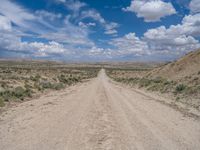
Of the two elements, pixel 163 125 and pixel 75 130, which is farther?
pixel 163 125

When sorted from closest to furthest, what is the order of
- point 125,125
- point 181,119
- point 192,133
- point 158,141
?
point 158,141 < point 192,133 < point 125,125 < point 181,119


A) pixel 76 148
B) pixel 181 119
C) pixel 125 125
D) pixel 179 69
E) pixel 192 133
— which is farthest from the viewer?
pixel 179 69

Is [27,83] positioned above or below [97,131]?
below

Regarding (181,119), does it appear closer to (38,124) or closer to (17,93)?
(38,124)

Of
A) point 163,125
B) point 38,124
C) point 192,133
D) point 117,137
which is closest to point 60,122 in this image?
point 38,124

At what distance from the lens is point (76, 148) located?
7.23 m

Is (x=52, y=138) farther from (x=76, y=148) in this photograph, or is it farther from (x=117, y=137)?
(x=117, y=137)

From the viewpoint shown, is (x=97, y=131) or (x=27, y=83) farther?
(x=27, y=83)

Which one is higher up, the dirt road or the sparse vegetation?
the dirt road

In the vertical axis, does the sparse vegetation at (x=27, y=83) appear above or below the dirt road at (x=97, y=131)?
below

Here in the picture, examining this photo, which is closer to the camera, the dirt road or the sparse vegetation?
the dirt road

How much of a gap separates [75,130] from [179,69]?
33.2m

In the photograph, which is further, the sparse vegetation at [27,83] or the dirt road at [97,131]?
the sparse vegetation at [27,83]

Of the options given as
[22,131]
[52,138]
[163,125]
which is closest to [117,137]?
[52,138]
